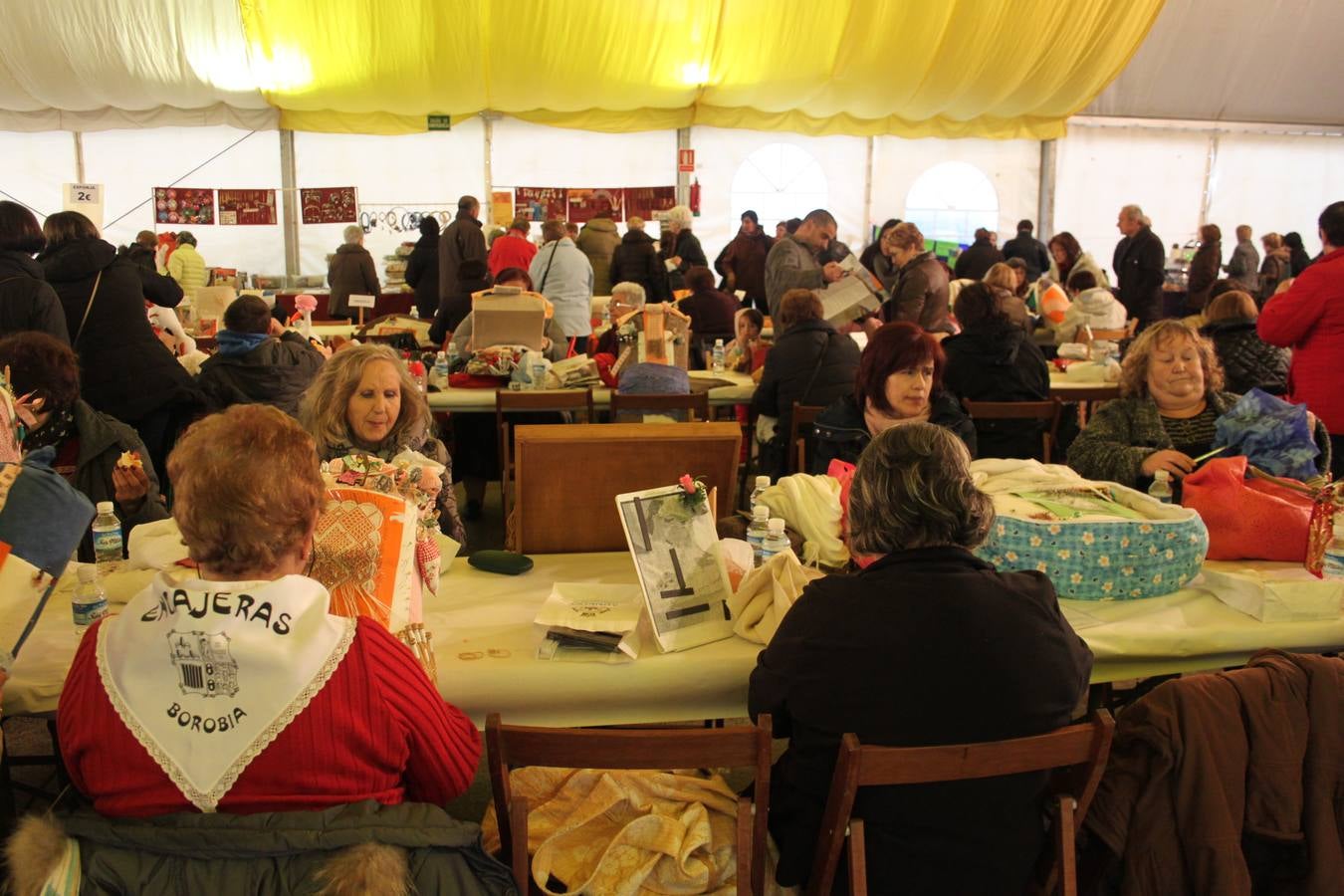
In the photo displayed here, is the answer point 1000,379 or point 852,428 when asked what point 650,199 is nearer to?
point 1000,379

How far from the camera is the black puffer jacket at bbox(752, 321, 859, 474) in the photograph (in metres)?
4.82

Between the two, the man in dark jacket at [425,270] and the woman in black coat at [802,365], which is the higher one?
the man in dark jacket at [425,270]

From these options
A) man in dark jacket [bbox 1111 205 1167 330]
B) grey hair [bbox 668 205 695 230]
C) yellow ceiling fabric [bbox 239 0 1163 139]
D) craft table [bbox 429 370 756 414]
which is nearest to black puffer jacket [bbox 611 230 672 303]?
grey hair [bbox 668 205 695 230]

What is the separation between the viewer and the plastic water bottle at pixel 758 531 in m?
2.58

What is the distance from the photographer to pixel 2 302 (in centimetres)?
431

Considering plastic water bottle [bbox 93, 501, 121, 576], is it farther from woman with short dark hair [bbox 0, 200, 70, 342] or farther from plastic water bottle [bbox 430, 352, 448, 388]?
plastic water bottle [bbox 430, 352, 448, 388]

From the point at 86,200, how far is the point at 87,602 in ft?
17.5

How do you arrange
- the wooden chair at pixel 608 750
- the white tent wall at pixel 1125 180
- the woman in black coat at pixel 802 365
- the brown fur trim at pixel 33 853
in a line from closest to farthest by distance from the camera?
the brown fur trim at pixel 33 853 < the wooden chair at pixel 608 750 < the woman in black coat at pixel 802 365 < the white tent wall at pixel 1125 180

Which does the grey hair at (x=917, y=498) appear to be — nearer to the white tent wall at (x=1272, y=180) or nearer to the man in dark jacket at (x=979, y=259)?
the man in dark jacket at (x=979, y=259)

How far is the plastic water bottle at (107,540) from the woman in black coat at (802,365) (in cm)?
284

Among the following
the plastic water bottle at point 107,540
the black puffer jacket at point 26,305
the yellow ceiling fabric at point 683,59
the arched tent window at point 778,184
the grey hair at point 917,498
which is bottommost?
the plastic water bottle at point 107,540

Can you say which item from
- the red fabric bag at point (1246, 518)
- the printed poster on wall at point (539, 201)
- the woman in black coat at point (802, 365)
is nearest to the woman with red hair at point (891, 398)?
the red fabric bag at point (1246, 518)

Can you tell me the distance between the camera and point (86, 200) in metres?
6.64

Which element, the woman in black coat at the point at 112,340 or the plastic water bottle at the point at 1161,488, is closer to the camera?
the plastic water bottle at the point at 1161,488
